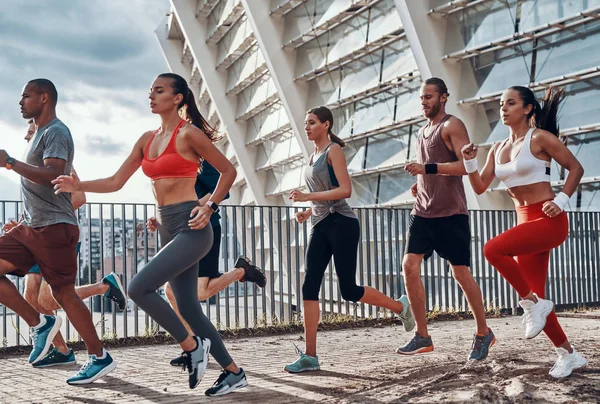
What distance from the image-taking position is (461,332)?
803cm

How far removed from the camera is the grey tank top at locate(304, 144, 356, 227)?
18.0 feet

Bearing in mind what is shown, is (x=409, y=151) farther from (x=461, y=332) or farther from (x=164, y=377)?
(x=164, y=377)

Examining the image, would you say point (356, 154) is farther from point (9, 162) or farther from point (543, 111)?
point (9, 162)

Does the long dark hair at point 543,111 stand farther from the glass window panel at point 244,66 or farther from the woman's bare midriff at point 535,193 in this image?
the glass window panel at point 244,66

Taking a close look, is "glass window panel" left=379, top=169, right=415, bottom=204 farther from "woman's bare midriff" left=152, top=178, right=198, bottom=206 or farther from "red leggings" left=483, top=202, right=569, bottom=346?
"woman's bare midriff" left=152, top=178, right=198, bottom=206

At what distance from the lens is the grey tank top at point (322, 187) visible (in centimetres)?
549

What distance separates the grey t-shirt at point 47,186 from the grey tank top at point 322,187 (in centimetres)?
171

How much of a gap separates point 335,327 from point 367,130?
57.9 ft

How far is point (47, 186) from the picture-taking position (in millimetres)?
5051

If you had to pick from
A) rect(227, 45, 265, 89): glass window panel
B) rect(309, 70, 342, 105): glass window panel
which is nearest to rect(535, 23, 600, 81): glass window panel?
rect(309, 70, 342, 105): glass window panel

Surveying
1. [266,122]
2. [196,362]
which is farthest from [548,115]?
[266,122]

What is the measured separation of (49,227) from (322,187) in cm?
192

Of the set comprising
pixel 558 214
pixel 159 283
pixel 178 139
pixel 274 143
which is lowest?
pixel 159 283

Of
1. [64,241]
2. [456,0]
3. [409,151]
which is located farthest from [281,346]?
[409,151]
